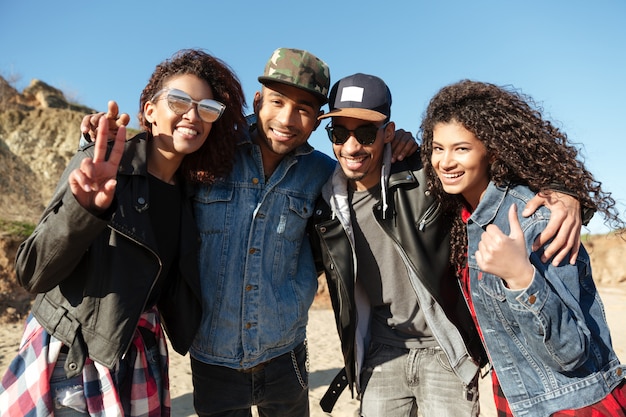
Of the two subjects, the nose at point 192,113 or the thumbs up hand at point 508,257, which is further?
the nose at point 192,113

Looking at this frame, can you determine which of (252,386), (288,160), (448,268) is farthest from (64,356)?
(448,268)

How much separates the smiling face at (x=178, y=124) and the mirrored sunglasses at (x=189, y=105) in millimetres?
20

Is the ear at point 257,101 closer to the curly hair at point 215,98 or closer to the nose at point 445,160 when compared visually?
the curly hair at point 215,98

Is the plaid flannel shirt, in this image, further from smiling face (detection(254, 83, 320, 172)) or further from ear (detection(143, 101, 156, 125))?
smiling face (detection(254, 83, 320, 172))

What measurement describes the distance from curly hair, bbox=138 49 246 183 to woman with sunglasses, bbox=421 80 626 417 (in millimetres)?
1286

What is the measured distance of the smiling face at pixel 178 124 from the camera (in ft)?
9.18

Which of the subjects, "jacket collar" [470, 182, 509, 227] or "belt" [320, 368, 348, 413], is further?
"belt" [320, 368, 348, 413]

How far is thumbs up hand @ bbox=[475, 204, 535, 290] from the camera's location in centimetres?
202

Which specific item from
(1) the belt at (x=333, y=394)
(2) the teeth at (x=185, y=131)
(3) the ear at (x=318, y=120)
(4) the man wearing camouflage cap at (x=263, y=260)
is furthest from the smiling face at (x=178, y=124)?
(1) the belt at (x=333, y=394)

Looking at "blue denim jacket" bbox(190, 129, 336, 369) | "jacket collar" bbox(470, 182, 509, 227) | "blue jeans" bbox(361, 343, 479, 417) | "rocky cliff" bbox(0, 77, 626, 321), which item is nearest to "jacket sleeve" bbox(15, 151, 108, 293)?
"blue denim jacket" bbox(190, 129, 336, 369)

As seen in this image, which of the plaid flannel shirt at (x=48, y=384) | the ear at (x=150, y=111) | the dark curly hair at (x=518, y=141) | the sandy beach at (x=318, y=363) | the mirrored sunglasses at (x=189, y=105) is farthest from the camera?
the sandy beach at (x=318, y=363)

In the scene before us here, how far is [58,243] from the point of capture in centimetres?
216

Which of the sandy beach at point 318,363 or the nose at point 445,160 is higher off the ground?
the nose at point 445,160

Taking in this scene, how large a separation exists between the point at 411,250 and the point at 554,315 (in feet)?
3.52
